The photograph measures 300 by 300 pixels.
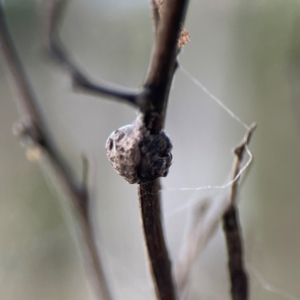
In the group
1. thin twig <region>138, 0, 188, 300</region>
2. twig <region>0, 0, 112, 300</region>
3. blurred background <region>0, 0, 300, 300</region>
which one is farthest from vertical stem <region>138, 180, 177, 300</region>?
blurred background <region>0, 0, 300, 300</region>

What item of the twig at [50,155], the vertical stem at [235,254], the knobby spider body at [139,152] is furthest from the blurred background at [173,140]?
the knobby spider body at [139,152]

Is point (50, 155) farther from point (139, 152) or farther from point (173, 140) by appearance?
point (173, 140)

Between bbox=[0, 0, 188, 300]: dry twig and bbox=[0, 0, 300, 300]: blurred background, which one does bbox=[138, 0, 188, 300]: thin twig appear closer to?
bbox=[0, 0, 188, 300]: dry twig

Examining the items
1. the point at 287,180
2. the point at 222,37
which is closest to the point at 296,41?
the point at 222,37

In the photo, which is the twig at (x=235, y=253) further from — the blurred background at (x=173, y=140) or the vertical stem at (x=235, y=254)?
the blurred background at (x=173, y=140)

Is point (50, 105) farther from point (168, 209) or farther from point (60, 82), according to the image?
point (168, 209)
